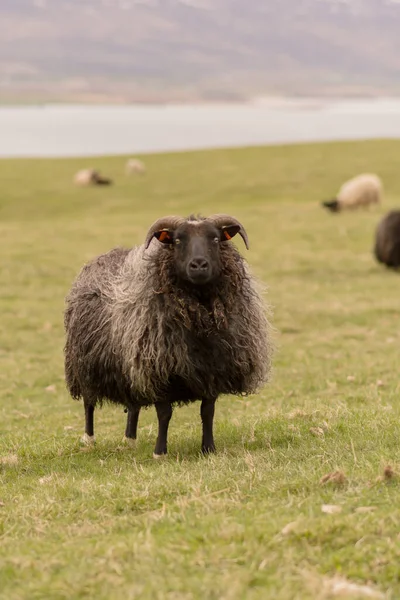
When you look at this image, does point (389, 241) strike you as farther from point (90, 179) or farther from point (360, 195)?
point (90, 179)

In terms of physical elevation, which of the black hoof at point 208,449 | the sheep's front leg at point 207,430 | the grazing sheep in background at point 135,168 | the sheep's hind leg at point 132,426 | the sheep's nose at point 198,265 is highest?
the sheep's nose at point 198,265

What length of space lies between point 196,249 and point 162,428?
1.86 metres

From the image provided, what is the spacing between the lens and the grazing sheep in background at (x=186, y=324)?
26.1 feet

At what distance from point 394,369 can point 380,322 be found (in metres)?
4.86

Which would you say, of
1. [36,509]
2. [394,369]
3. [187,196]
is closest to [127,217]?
[187,196]

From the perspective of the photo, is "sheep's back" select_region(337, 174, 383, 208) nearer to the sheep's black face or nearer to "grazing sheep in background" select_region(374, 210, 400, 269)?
"grazing sheep in background" select_region(374, 210, 400, 269)

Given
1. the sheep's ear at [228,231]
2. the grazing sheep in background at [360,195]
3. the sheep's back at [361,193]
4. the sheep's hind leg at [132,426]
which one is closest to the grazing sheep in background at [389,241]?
the grazing sheep in background at [360,195]

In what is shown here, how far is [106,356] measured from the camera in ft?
28.6

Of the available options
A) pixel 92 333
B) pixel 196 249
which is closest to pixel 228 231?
pixel 196 249

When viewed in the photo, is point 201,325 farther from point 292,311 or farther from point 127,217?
point 127,217

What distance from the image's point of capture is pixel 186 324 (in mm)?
7922

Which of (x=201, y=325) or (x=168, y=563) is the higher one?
(x=201, y=325)

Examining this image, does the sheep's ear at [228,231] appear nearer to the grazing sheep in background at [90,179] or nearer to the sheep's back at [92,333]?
the sheep's back at [92,333]

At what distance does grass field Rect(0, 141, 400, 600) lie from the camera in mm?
4613
